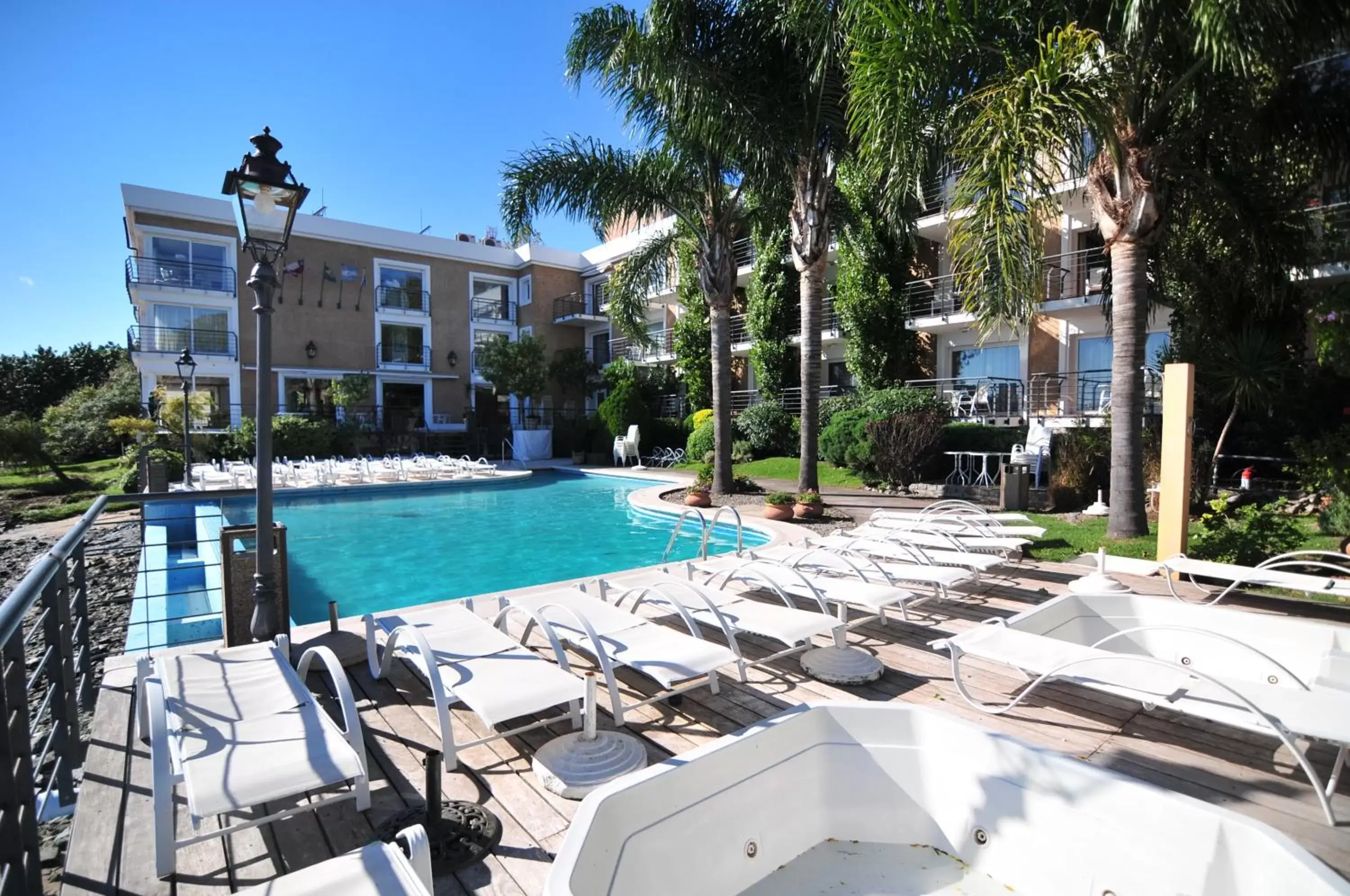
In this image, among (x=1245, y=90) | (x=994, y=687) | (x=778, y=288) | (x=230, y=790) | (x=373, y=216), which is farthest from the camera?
(x=373, y=216)

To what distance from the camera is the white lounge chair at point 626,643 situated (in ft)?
10.8

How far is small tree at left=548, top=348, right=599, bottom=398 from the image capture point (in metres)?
27.4

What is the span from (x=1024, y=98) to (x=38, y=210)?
32.5 metres

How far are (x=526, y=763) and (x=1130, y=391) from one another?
25.6 feet

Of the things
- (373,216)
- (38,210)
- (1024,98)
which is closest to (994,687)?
(1024,98)

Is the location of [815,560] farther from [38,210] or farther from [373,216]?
[38,210]

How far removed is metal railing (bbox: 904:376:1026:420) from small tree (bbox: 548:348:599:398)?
570 inches

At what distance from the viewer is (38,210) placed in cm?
2430

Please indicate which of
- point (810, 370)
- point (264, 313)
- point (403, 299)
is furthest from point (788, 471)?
point (403, 299)

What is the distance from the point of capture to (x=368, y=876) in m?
1.79

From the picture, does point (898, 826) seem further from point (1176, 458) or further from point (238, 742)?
point (1176, 458)

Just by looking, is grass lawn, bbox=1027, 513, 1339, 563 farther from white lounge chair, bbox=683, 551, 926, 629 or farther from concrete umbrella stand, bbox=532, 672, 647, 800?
concrete umbrella stand, bbox=532, 672, 647, 800

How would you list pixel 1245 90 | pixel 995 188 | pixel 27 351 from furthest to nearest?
pixel 27 351
pixel 1245 90
pixel 995 188

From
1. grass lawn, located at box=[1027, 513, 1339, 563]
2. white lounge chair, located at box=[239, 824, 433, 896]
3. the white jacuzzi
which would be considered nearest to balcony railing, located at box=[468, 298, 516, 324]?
grass lawn, located at box=[1027, 513, 1339, 563]
